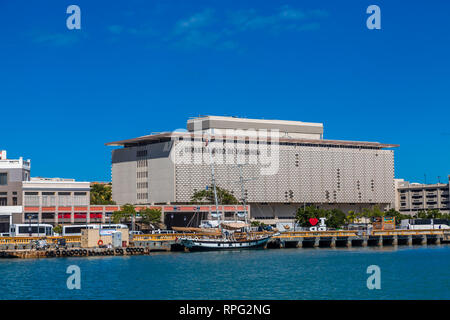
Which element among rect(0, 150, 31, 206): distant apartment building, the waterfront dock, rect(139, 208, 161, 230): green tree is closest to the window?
rect(0, 150, 31, 206): distant apartment building

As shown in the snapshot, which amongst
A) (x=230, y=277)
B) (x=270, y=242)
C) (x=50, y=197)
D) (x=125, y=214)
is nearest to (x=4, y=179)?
(x=50, y=197)

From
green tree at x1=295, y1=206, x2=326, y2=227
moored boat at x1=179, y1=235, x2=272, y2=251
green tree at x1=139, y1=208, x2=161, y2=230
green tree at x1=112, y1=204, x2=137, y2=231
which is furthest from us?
green tree at x1=139, y1=208, x2=161, y2=230

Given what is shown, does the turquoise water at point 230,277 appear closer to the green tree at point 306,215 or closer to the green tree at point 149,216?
the green tree at point 306,215

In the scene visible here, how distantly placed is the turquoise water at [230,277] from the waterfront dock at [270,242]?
461cm

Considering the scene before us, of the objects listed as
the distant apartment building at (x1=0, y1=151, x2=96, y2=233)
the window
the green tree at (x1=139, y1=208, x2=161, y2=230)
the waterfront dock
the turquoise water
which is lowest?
the turquoise water

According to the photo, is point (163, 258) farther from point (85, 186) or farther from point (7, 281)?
point (85, 186)

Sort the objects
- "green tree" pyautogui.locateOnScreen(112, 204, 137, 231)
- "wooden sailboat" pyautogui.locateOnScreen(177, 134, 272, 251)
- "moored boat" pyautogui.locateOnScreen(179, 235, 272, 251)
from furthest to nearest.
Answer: "green tree" pyautogui.locateOnScreen(112, 204, 137, 231), "wooden sailboat" pyautogui.locateOnScreen(177, 134, 272, 251), "moored boat" pyautogui.locateOnScreen(179, 235, 272, 251)

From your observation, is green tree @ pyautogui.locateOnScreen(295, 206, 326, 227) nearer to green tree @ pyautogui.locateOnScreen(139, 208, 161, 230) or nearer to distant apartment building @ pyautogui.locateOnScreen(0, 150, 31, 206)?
green tree @ pyautogui.locateOnScreen(139, 208, 161, 230)

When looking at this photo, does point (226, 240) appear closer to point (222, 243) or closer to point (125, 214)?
point (222, 243)

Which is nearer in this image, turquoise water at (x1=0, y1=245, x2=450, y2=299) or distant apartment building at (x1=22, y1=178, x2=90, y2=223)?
turquoise water at (x1=0, y1=245, x2=450, y2=299)

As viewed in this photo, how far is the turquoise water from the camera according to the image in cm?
6084

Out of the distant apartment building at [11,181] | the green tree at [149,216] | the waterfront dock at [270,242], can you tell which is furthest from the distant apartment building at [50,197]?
the waterfront dock at [270,242]

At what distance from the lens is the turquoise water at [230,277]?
60.8m

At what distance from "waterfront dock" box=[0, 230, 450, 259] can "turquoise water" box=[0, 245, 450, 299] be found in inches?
182
